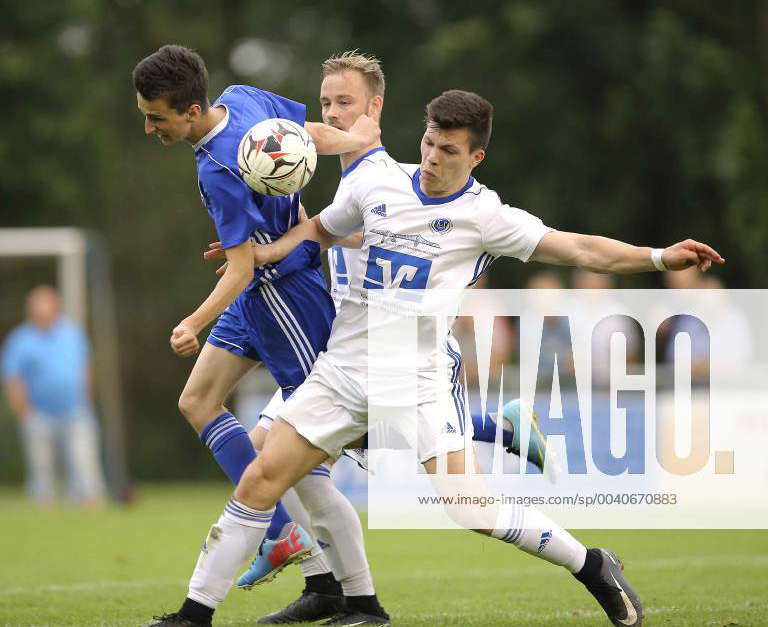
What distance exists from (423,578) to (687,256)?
3372 mm

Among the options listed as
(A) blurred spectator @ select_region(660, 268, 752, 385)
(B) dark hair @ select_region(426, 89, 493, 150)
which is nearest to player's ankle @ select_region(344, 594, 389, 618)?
(B) dark hair @ select_region(426, 89, 493, 150)


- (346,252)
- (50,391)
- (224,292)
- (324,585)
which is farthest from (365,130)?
(50,391)

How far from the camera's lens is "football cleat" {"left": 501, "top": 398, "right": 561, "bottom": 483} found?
634cm

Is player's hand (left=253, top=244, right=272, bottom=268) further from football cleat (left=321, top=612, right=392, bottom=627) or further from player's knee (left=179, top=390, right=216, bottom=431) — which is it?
football cleat (left=321, top=612, right=392, bottom=627)

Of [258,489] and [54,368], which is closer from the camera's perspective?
[258,489]

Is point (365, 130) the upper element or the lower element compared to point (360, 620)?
upper

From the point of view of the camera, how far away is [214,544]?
18.4 feet

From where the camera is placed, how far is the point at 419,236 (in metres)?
5.64

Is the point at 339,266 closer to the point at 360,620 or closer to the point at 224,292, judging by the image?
the point at 224,292

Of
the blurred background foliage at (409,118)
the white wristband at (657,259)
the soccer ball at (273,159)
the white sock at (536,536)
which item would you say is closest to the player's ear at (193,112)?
the soccer ball at (273,159)

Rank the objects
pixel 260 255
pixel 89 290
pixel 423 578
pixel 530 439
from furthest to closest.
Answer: pixel 89 290 < pixel 423 578 < pixel 530 439 < pixel 260 255

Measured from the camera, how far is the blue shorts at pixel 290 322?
20.0ft

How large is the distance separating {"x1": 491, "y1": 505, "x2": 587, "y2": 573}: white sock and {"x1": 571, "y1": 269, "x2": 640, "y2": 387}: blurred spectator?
6354mm

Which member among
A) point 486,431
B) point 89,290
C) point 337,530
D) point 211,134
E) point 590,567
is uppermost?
point 211,134
